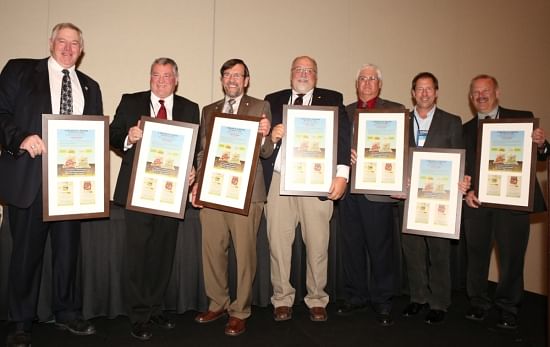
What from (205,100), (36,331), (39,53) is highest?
(39,53)

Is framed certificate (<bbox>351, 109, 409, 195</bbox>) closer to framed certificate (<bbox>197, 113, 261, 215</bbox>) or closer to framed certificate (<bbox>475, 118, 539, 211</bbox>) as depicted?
framed certificate (<bbox>475, 118, 539, 211</bbox>)

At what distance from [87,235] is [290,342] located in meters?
1.66

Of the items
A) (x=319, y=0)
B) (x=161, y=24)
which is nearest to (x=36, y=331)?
(x=161, y=24)

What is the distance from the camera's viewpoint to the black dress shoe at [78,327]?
2840 mm

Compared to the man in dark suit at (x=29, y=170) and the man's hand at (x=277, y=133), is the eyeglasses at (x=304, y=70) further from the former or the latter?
the man in dark suit at (x=29, y=170)

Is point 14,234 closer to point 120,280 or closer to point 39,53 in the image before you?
point 120,280

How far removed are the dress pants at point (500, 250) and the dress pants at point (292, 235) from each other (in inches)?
46.0

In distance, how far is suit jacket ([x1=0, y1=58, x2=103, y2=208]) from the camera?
2623 millimetres

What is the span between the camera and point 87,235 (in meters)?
3.15

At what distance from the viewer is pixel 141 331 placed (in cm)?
284

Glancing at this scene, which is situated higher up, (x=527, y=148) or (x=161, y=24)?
(x=161, y=24)

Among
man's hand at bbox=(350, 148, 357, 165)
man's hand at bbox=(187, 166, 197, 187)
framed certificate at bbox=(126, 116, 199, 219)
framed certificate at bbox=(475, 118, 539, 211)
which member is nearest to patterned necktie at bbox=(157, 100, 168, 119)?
framed certificate at bbox=(126, 116, 199, 219)

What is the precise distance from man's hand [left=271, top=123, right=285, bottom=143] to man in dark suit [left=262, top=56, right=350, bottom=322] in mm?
99

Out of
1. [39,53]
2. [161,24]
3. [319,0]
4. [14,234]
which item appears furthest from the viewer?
[319,0]
